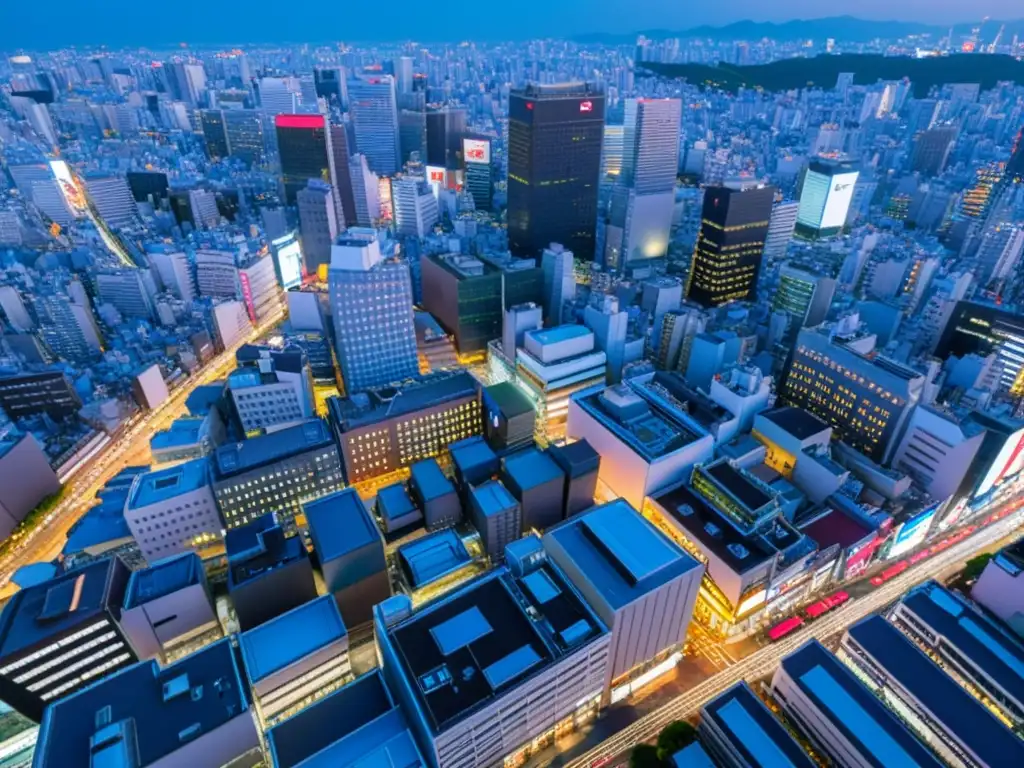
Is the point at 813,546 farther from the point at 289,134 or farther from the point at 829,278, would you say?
the point at 289,134

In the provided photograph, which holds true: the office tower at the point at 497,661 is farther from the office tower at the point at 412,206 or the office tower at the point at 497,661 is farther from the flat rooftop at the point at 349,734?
the office tower at the point at 412,206

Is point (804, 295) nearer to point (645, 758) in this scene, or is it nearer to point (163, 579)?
point (645, 758)

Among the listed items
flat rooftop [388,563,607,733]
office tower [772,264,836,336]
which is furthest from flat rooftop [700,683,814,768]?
office tower [772,264,836,336]

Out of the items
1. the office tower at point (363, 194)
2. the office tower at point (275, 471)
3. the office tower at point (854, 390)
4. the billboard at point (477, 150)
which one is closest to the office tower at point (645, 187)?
the billboard at point (477, 150)

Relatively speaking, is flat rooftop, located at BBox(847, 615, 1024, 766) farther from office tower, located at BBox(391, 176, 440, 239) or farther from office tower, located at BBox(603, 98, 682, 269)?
office tower, located at BBox(391, 176, 440, 239)

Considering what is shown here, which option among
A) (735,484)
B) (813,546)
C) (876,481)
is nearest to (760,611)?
(813,546)

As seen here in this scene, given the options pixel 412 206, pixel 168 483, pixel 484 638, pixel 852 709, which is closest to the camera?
pixel 852 709

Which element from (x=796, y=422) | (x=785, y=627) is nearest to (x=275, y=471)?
(x=785, y=627)
